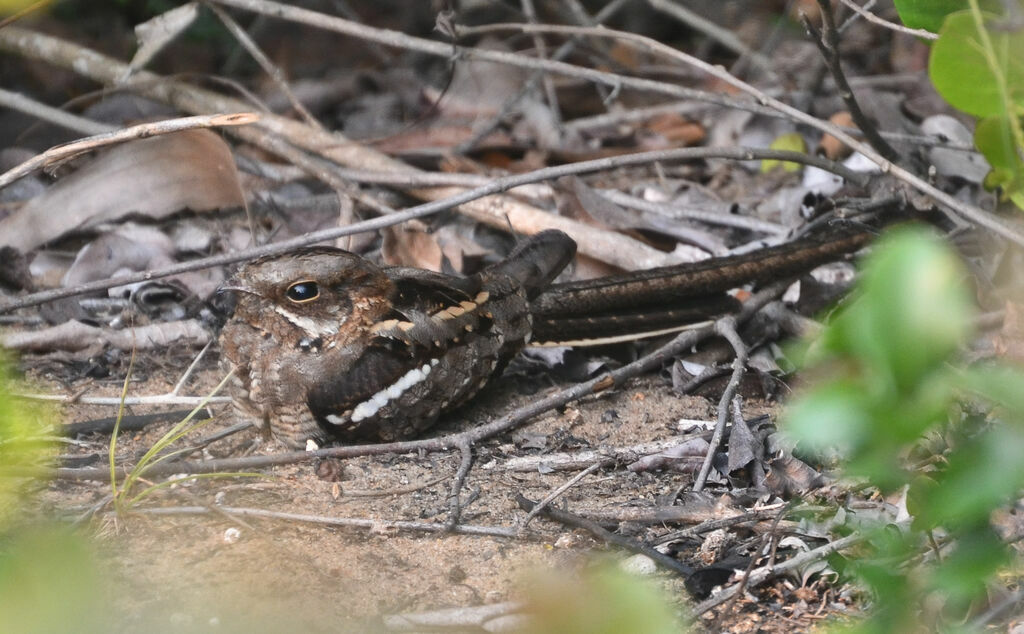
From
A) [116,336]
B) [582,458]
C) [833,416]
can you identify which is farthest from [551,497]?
[116,336]

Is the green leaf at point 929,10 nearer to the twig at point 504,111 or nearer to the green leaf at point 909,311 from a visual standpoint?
the green leaf at point 909,311

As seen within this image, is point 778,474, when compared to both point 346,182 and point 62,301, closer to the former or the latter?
point 346,182

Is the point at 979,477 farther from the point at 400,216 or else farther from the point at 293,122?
the point at 293,122

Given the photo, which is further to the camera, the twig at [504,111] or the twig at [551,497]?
the twig at [504,111]

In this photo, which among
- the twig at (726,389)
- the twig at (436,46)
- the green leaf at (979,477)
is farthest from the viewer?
the twig at (436,46)

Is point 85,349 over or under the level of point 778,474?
under

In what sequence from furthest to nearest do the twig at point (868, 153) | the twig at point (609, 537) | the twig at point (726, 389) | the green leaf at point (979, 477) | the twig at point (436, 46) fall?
the twig at point (436, 46) → the twig at point (726, 389) → the twig at point (868, 153) → the twig at point (609, 537) → the green leaf at point (979, 477)

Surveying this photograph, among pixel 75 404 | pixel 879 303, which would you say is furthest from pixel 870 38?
pixel 879 303

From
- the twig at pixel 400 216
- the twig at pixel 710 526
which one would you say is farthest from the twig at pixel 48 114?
the twig at pixel 710 526
